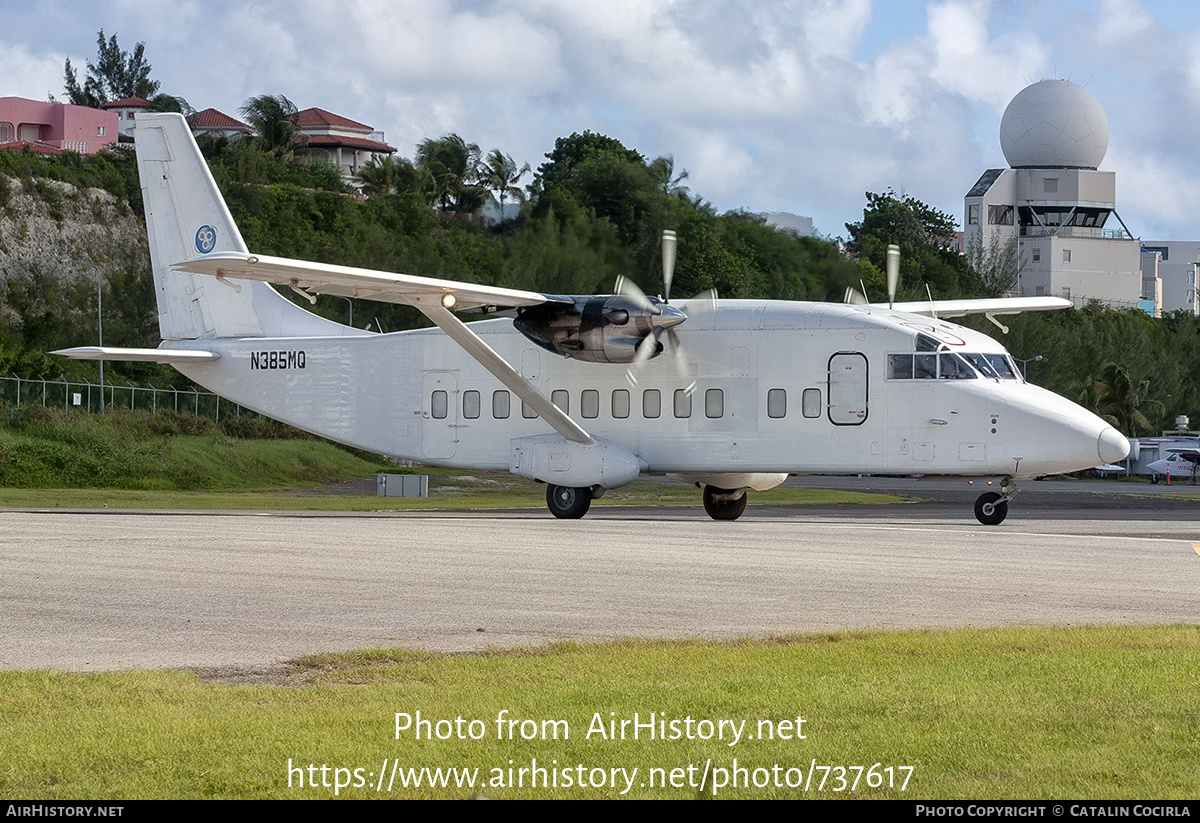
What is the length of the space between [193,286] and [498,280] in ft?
97.1

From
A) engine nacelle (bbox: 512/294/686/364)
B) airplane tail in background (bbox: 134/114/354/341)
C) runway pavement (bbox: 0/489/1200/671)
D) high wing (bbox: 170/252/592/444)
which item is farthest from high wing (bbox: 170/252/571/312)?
airplane tail in background (bbox: 134/114/354/341)

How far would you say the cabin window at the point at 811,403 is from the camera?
23.5m

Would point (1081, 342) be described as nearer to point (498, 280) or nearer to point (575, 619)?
point (498, 280)

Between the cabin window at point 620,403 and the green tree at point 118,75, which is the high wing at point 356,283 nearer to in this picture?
the cabin window at point 620,403

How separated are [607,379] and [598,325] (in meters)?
1.58

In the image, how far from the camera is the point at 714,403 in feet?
79.3

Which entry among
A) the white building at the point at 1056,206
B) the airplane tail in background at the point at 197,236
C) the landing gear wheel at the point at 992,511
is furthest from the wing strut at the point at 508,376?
the white building at the point at 1056,206

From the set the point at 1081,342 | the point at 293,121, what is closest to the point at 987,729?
the point at 1081,342

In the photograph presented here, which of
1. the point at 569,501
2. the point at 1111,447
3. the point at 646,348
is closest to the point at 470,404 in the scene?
the point at 569,501

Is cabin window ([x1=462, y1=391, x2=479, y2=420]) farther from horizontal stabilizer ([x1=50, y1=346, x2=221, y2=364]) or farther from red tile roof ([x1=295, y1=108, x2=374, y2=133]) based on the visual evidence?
red tile roof ([x1=295, y1=108, x2=374, y2=133])

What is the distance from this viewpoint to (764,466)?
78.8 feet

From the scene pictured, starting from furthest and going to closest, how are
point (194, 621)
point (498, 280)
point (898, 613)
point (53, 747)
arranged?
point (498, 280) → point (898, 613) → point (194, 621) → point (53, 747)

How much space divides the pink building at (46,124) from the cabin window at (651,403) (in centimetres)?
8190

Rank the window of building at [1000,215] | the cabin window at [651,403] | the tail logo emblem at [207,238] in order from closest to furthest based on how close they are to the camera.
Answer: the cabin window at [651,403]
the tail logo emblem at [207,238]
the window of building at [1000,215]
